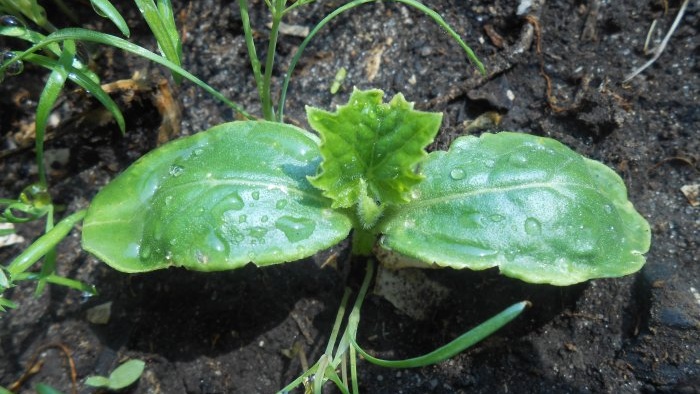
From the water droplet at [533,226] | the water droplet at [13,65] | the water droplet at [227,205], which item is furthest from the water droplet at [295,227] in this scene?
the water droplet at [13,65]

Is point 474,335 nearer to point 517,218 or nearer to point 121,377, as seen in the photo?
point 517,218

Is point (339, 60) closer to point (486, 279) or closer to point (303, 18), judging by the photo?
point (303, 18)

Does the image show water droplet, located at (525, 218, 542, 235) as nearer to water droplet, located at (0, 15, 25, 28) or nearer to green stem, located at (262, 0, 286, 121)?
green stem, located at (262, 0, 286, 121)

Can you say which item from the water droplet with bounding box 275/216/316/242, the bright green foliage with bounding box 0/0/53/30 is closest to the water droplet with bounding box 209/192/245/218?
the water droplet with bounding box 275/216/316/242

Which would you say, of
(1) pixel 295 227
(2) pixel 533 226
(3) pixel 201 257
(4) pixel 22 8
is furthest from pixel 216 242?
(4) pixel 22 8

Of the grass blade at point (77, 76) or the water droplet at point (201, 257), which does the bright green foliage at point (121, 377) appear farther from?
the grass blade at point (77, 76)

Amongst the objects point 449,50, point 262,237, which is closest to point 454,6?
point 449,50
